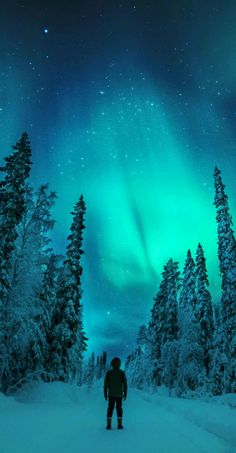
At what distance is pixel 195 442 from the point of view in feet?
22.6

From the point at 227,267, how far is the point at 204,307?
11173 mm

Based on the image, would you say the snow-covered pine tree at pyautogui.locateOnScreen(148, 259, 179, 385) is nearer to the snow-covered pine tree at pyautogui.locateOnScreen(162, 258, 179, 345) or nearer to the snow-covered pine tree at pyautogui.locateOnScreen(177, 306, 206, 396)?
the snow-covered pine tree at pyautogui.locateOnScreen(162, 258, 179, 345)

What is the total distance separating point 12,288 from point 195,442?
13943 millimetres

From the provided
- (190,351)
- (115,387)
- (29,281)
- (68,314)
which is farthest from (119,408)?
(190,351)

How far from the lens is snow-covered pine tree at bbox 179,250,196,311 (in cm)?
3997

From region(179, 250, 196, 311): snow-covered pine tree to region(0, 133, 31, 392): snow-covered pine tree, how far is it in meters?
25.6

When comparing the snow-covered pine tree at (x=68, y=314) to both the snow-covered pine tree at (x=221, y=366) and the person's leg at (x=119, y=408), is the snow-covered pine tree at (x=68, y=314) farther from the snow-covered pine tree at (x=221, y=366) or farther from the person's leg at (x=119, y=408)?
the person's leg at (x=119, y=408)

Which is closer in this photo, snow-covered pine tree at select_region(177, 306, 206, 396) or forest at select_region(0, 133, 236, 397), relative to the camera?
forest at select_region(0, 133, 236, 397)

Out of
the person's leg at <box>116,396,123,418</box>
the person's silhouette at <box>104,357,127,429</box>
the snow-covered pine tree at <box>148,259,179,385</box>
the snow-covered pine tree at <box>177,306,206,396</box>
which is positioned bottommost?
the person's leg at <box>116,396,123,418</box>

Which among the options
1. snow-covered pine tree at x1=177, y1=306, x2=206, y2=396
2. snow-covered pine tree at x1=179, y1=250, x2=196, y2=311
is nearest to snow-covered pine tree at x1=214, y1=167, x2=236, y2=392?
snow-covered pine tree at x1=177, y1=306, x2=206, y2=396

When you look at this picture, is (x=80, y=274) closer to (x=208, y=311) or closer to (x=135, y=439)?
(x=208, y=311)

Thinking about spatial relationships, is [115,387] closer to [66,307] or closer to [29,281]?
[29,281]

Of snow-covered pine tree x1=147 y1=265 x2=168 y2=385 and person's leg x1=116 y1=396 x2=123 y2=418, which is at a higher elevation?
snow-covered pine tree x1=147 y1=265 x2=168 y2=385

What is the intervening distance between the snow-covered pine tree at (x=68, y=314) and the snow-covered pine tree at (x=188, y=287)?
660 inches
